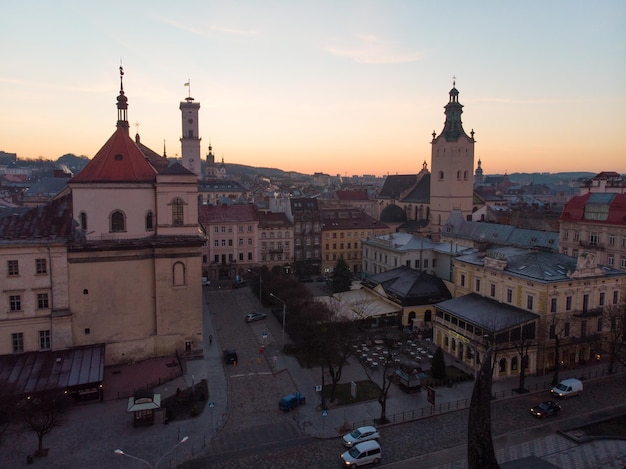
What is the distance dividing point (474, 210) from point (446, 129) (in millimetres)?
14042

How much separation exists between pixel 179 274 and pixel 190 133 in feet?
218

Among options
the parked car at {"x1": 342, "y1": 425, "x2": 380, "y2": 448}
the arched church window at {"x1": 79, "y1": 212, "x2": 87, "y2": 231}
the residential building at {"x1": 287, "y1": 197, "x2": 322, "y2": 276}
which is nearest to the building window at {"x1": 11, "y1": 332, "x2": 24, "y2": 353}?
the arched church window at {"x1": 79, "y1": 212, "x2": 87, "y2": 231}

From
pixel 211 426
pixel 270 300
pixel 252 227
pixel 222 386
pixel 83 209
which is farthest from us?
pixel 252 227

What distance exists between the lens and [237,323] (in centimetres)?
4900

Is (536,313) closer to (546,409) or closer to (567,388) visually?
(567,388)

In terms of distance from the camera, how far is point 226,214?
2776 inches

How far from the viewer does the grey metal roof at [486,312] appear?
35594 mm

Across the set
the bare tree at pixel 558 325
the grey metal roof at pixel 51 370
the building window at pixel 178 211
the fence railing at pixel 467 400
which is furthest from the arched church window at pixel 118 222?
the bare tree at pixel 558 325

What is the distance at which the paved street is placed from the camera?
81.6ft

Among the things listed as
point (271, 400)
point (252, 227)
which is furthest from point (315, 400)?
point (252, 227)

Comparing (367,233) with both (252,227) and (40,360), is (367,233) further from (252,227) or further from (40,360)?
(40,360)

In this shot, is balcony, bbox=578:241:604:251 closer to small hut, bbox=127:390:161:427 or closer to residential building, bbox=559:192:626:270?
residential building, bbox=559:192:626:270

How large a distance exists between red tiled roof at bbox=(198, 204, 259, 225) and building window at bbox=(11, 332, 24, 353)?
35.5 m

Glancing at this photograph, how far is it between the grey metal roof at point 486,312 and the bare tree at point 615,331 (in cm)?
559
